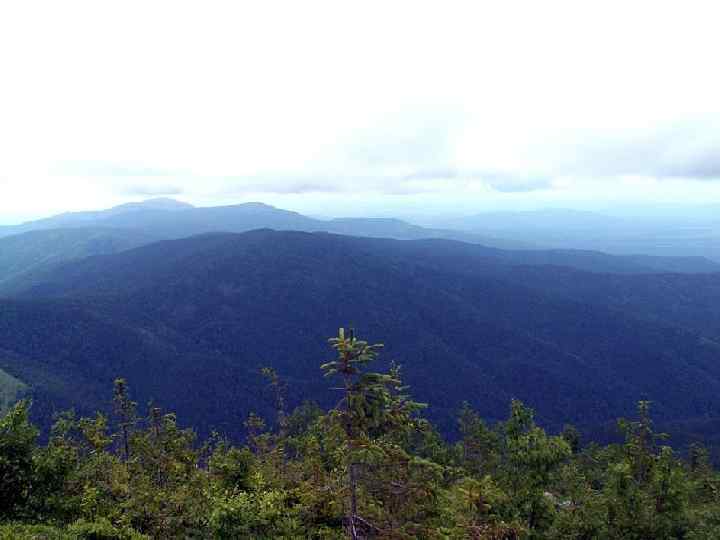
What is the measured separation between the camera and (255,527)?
60.5ft

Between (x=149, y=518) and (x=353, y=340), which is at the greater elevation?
(x=353, y=340)

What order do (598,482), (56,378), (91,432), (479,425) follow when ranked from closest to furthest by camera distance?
(91,432) → (598,482) → (479,425) → (56,378)

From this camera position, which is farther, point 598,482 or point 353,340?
point 598,482

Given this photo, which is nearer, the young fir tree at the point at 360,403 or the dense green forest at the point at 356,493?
the young fir tree at the point at 360,403

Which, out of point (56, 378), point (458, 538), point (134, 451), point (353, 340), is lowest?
point (56, 378)

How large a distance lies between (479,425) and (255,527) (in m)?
53.5

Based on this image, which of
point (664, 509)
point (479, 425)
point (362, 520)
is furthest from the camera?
point (479, 425)

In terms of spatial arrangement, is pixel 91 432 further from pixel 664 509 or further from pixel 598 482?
pixel 598 482

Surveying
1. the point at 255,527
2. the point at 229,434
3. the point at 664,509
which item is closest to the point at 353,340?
the point at 255,527

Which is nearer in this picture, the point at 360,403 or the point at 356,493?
the point at 360,403

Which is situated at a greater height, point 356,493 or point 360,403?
point 360,403

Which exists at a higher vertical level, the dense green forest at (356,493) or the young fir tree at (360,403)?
the young fir tree at (360,403)

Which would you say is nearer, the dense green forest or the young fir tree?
the young fir tree

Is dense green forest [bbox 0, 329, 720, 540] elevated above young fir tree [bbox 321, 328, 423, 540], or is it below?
below
